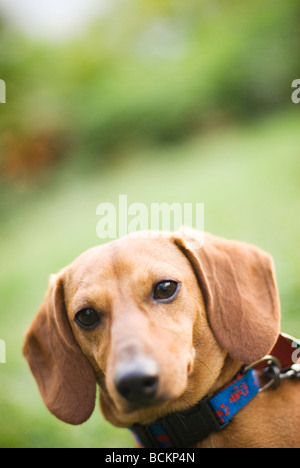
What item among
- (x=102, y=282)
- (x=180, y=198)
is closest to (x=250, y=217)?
(x=180, y=198)

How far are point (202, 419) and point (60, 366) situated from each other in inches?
31.6

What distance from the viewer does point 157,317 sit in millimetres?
2277

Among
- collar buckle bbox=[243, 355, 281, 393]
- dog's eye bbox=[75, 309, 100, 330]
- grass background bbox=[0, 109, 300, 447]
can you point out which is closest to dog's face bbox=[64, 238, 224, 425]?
dog's eye bbox=[75, 309, 100, 330]

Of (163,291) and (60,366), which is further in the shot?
(60,366)

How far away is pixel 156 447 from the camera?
241cm

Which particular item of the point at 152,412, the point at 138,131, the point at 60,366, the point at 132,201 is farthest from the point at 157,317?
the point at 138,131

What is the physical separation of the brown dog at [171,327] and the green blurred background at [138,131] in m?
1.68

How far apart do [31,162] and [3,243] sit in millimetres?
5086

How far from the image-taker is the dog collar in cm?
229

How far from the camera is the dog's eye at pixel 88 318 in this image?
242 centimetres

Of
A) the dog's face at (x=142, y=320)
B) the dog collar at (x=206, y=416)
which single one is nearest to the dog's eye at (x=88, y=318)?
the dog's face at (x=142, y=320)

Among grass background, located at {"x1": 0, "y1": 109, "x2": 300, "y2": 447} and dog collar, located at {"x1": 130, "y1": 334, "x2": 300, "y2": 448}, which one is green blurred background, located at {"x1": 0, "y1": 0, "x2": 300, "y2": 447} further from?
dog collar, located at {"x1": 130, "y1": 334, "x2": 300, "y2": 448}

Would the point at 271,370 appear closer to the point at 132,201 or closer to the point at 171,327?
the point at 171,327

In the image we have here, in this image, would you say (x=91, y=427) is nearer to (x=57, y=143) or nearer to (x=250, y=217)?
(x=250, y=217)
